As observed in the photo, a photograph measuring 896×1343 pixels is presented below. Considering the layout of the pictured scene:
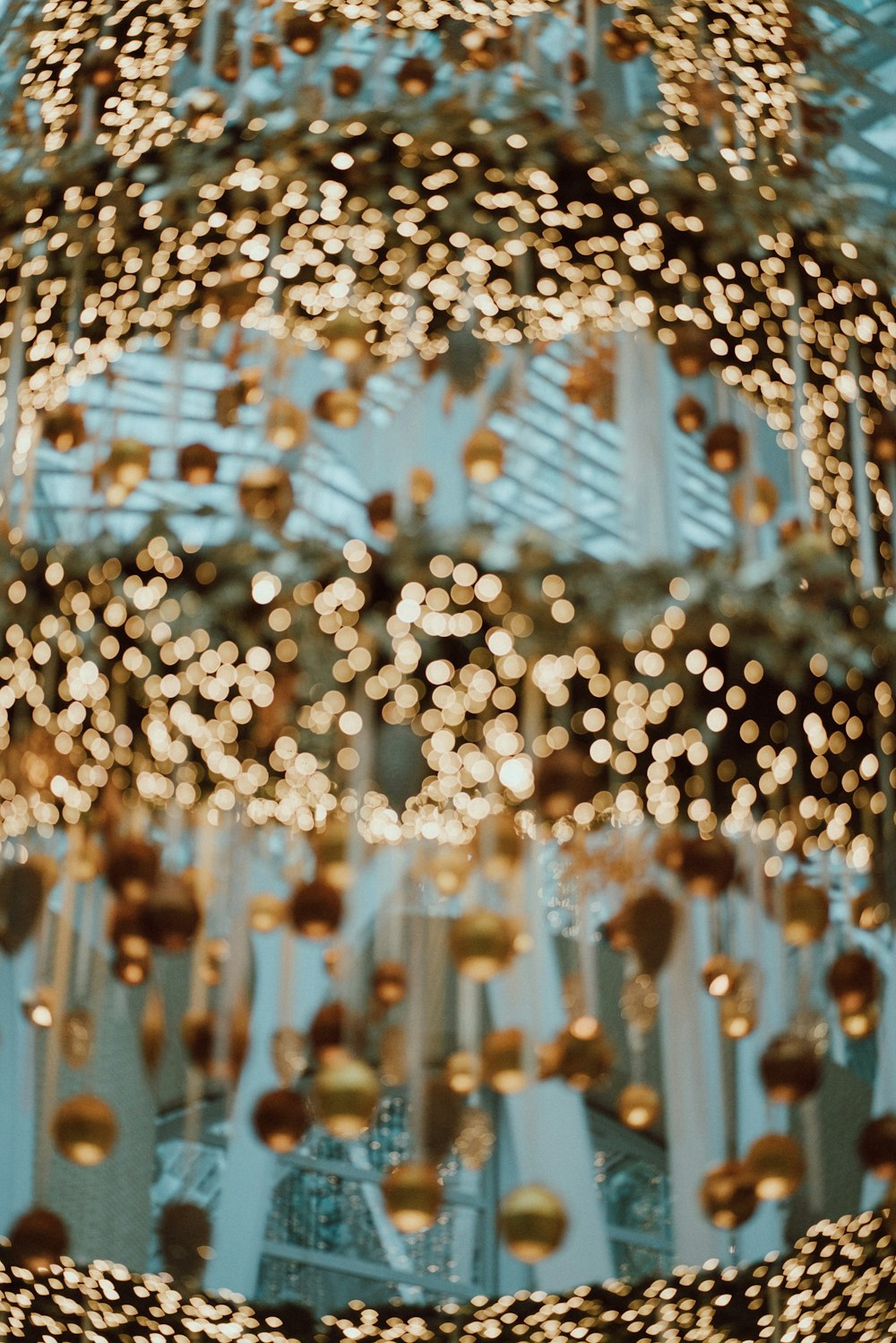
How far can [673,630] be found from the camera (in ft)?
2.10

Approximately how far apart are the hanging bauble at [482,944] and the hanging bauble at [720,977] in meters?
0.11

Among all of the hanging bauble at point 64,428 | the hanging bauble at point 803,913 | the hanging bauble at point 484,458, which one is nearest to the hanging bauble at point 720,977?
the hanging bauble at point 803,913

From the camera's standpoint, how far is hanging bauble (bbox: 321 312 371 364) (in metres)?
0.67

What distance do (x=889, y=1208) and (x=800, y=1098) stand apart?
3.9 inches

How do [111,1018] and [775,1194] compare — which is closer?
[775,1194]

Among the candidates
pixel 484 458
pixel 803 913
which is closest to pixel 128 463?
pixel 484 458

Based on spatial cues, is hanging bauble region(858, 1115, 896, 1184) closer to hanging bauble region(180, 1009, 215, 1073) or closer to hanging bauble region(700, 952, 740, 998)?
hanging bauble region(700, 952, 740, 998)

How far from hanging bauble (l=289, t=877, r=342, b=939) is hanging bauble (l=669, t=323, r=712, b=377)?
29cm

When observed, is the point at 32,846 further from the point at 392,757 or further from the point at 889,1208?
the point at 889,1208

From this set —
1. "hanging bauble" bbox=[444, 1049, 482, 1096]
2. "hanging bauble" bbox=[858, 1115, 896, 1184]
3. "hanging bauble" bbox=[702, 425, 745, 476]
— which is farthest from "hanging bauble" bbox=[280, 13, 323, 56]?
"hanging bauble" bbox=[858, 1115, 896, 1184]

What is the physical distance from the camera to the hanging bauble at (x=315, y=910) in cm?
64

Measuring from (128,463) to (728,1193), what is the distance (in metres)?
0.41

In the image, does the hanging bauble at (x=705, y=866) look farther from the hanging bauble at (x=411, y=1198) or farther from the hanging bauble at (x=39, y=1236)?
the hanging bauble at (x=39, y=1236)

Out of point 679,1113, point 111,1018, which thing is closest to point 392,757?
point 679,1113
